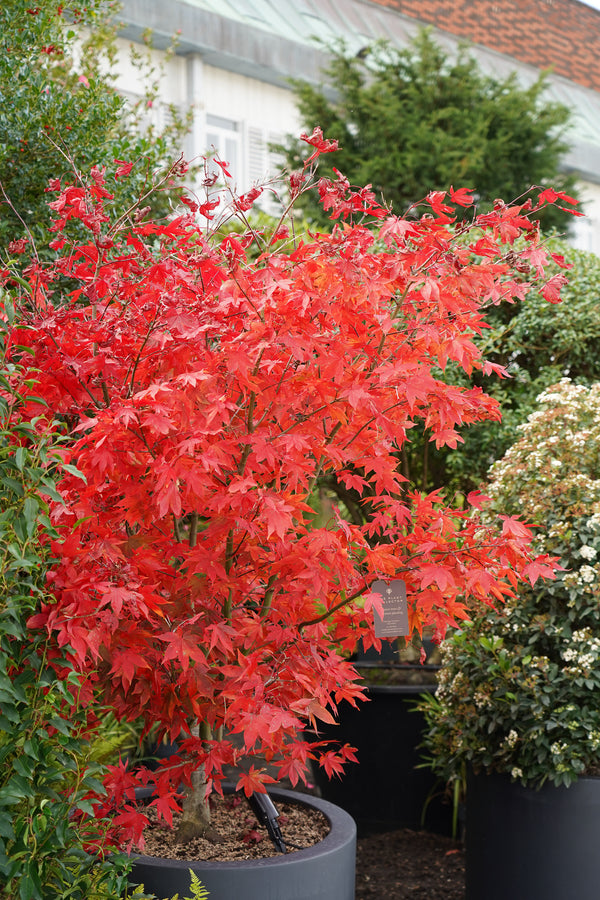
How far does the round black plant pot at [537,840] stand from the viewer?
3.30 m

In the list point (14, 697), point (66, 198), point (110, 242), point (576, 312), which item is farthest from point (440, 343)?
point (576, 312)

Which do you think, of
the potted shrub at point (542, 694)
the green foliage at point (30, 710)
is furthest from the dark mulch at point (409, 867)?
the green foliage at point (30, 710)

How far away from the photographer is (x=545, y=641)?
3.50 m

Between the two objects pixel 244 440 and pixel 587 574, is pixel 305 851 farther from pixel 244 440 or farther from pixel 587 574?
pixel 587 574

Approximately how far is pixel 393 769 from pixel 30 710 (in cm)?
303

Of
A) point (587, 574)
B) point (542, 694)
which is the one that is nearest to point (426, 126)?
point (587, 574)

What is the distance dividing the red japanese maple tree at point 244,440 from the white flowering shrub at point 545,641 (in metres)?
0.60

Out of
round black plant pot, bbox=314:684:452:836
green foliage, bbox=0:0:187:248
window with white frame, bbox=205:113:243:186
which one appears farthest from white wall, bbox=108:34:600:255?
round black plant pot, bbox=314:684:452:836

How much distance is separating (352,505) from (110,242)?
3.10 meters

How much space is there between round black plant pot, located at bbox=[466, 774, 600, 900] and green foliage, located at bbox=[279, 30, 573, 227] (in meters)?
7.12

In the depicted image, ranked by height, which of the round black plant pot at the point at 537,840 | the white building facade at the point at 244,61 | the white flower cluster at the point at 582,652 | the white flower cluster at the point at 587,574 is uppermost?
the white building facade at the point at 244,61

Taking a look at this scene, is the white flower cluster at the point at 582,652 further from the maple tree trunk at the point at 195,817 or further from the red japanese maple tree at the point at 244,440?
the maple tree trunk at the point at 195,817

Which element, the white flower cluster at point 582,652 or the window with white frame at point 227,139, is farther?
the window with white frame at point 227,139

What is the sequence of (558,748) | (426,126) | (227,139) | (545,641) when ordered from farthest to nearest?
(227,139) → (426,126) → (545,641) → (558,748)
